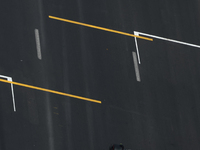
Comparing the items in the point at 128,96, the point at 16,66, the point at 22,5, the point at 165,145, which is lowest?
the point at 165,145

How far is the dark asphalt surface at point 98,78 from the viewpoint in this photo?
1005 inches

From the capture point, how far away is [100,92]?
86.9 feet

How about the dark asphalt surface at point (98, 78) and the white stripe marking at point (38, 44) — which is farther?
the white stripe marking at point (38, 44)

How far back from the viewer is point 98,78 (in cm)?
2677

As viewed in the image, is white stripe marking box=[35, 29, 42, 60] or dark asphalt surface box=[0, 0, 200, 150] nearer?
dark asphalt surface box=[0, 0, 200, 150]

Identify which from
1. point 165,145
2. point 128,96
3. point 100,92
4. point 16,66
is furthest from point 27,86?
point 165,145

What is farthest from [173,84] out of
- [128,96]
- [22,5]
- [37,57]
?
[22,5]

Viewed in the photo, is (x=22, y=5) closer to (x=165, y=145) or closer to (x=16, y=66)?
(x=16, y=66)

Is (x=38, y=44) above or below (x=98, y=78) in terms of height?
above

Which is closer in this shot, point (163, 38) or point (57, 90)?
point (57, 90)

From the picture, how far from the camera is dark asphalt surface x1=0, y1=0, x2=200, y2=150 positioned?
83.7ft

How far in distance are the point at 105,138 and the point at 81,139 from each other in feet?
4.96

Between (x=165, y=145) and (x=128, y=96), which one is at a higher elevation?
(x=128, y=96)

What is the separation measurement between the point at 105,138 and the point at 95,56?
17.7ft
